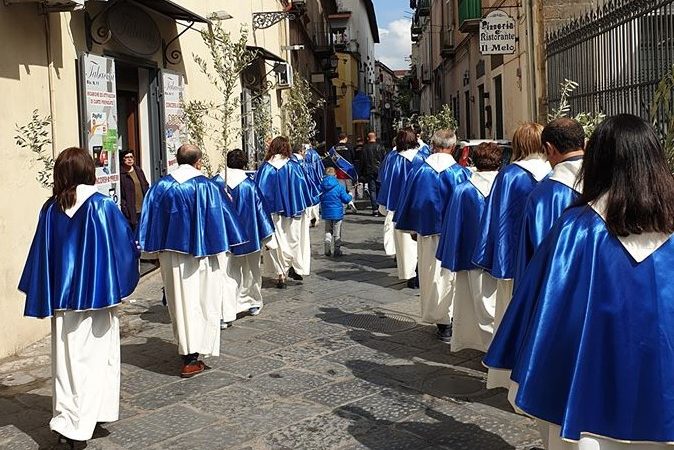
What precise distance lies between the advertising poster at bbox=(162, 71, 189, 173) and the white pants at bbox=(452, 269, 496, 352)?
611 cm

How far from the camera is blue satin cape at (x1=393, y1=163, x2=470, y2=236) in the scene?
7504mm

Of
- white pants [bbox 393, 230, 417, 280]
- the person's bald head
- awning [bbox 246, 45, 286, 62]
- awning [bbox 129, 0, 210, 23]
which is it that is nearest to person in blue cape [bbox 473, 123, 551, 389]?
the person's bald head

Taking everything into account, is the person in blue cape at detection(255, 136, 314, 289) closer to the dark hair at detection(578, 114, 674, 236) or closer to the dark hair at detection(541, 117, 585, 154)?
the dark hair at detection(541, 117, 585, 154)

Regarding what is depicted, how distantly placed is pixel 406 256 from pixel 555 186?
17.5ft

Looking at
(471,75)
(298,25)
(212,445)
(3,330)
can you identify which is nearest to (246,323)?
(3,330)

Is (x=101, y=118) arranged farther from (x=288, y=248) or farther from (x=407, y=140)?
(x=407, y=140)

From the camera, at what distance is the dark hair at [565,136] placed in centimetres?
427

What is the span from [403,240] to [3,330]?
4669 millimetres

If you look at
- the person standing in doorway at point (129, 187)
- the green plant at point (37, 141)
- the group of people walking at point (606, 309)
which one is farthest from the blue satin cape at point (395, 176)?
the group of people walking at point (606, 309)

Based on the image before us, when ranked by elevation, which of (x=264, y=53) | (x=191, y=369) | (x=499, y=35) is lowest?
(x=191, y=369)

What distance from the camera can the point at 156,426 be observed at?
5.08 meters

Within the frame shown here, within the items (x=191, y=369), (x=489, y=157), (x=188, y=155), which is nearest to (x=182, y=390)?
(x=191, y=369)

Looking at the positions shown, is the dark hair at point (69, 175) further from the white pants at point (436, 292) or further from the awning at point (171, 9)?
the awning at point (171, 9)

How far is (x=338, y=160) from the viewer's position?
637 inches
